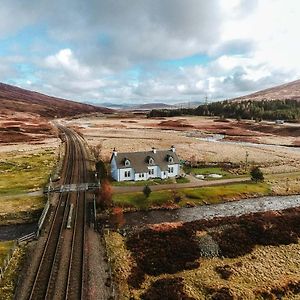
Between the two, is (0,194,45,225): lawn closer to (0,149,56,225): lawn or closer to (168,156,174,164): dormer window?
(0,149,56,225): lawn

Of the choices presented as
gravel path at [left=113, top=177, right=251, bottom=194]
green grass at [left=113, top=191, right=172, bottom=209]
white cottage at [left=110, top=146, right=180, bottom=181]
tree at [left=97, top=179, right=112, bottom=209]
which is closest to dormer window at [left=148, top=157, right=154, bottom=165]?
white cottage at [left=110, top=146, right=180, bottom=181]

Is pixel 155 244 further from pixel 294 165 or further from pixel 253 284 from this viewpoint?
A: pixel 294 165

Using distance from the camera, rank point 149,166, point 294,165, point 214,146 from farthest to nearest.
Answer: point 214,146
point 294,165
point 149,166

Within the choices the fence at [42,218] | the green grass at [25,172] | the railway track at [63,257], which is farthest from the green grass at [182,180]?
the green grass at [25,172]

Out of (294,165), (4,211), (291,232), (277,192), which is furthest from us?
(294,165)

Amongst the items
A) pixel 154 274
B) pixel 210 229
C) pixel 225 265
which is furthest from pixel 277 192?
pixel 154 274

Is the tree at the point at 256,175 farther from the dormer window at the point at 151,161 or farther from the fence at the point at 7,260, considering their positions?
the fence at the point at 7,260
